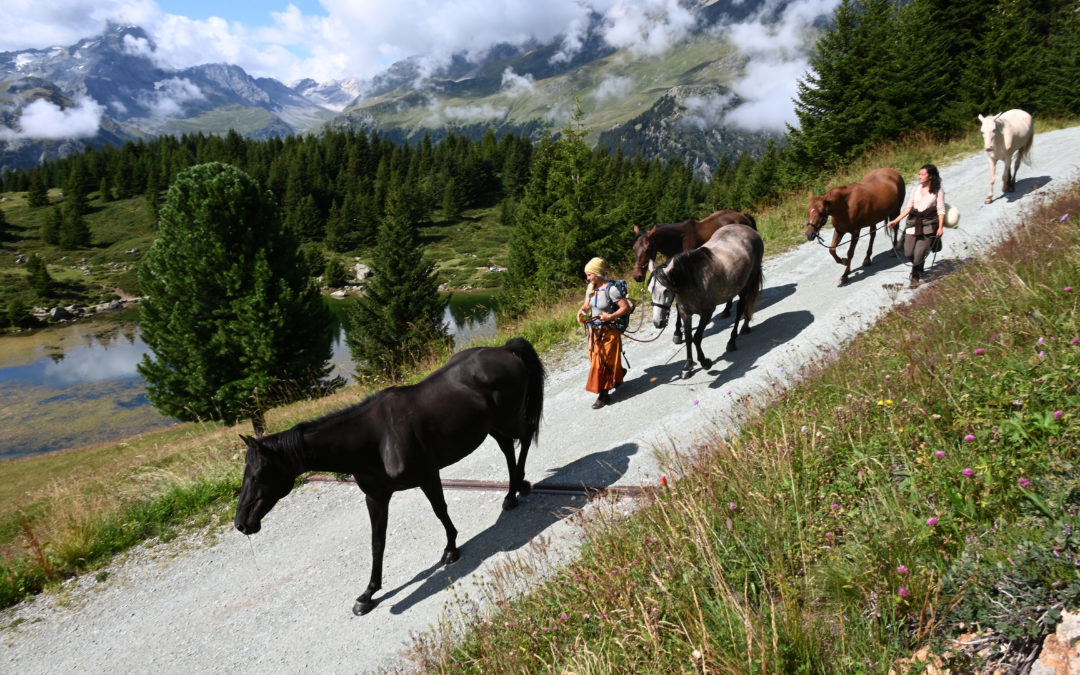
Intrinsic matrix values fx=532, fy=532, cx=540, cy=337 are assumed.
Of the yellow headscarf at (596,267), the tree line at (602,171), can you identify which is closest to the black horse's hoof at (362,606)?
the yellow headscarf at (596,267)

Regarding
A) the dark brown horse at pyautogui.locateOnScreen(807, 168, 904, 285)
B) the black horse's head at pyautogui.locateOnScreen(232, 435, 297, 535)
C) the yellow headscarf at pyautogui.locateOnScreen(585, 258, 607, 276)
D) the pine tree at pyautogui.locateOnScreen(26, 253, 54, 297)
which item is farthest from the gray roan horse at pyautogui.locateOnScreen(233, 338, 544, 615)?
the pine tree at pyautogui.locateOnScreen(26, 253, 54, 297)

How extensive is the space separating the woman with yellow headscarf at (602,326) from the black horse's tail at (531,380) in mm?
1818

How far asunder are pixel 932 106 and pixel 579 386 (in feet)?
91.4

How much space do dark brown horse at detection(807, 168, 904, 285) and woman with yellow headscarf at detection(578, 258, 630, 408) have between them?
5.17 m

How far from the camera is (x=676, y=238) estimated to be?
11.4 meters

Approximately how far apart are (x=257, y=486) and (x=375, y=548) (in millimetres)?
1429

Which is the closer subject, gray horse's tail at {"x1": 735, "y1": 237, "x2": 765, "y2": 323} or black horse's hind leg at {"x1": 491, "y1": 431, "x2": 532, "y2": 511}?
black horse's hind leg at {"x1": 491, "y1": 431, "x2": 532, "y2": 511}

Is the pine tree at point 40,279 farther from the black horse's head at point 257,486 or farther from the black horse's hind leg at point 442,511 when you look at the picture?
the black horse's hind leg at point 442,511

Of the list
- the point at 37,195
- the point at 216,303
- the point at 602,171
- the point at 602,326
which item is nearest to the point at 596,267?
the point at 602,326

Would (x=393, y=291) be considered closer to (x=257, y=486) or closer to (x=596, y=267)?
(x=596, y=267)

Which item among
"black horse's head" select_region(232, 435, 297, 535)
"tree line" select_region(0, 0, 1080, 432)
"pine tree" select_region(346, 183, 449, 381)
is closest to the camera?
"black horse's head" select_region(232, 435, 297, 535)

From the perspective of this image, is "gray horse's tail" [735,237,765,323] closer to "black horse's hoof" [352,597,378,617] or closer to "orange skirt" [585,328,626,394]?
"orange skirt" [585,328,626,394]

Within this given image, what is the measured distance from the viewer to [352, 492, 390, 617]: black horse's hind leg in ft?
18.9

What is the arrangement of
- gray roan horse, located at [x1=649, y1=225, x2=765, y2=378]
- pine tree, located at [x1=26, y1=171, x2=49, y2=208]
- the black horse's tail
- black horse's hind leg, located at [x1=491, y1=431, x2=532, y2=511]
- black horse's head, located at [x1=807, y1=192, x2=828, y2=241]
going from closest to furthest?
black horse's hind leg, located at [x1=491, y1=431, x2=532, y2=511]
the black horse's tail
gray roan horse, located at [x1=649, y1=225, x2=765, y2=378]
black horse's head, located at [x1=807, y1=192, x2=828, y2=241]
pine tree, located at [x1=26, y1=171, x2=49, y2=208]
